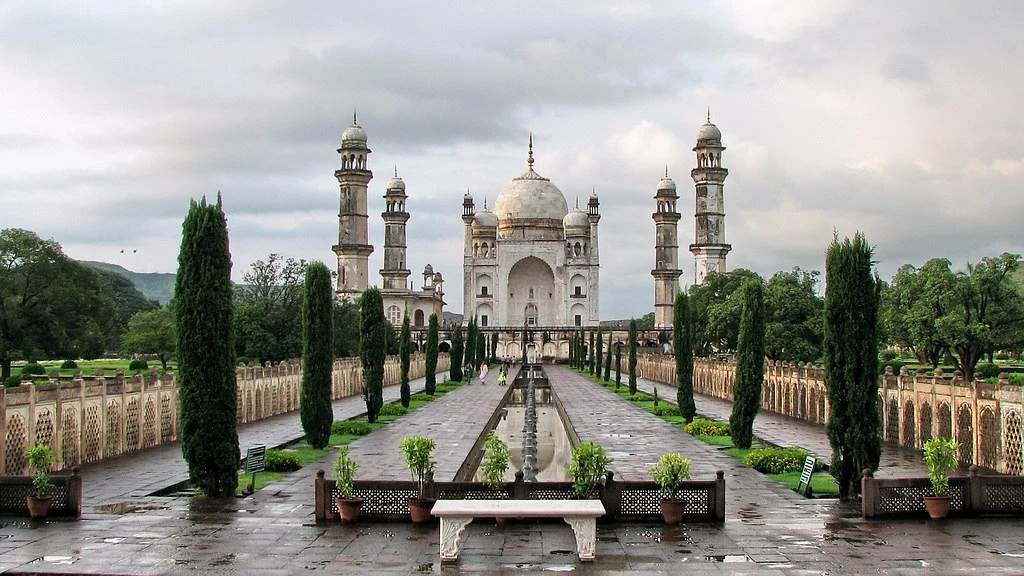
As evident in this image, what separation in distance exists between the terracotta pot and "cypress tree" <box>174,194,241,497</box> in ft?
15.6

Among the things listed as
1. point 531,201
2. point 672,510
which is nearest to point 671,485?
point 672,510

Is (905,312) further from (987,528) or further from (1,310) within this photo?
(1,310)

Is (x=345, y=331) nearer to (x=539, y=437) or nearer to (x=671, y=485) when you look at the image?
(x=539, y=437)

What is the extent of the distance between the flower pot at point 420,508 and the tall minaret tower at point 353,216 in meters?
49.4

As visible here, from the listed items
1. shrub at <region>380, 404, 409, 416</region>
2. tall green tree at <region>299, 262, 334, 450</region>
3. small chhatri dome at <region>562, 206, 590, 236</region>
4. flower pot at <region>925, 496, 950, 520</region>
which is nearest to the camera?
flower pot at <region>925, 496, 950, 520</region>

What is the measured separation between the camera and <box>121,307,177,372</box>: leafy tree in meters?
47.4

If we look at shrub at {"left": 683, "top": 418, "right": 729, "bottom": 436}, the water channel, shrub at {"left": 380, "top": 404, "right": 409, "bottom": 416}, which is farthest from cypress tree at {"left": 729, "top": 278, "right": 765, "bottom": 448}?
shrub at {"left": 380, "top": 404, "right": 409, "bottom": 416}

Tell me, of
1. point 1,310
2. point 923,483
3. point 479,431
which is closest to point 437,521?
point 923,483

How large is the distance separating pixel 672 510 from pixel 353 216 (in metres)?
50.8

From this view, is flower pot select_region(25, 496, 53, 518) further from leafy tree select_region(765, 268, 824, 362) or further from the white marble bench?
leafy tree select_region(765, 268, 824, 362)

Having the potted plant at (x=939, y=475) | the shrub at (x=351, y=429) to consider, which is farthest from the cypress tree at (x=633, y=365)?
the potted plant at (x=939, y=475)

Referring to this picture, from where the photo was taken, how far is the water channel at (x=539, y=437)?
17.0 metres

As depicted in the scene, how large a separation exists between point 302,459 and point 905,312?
19.4 metres

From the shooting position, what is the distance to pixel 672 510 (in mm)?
9180
